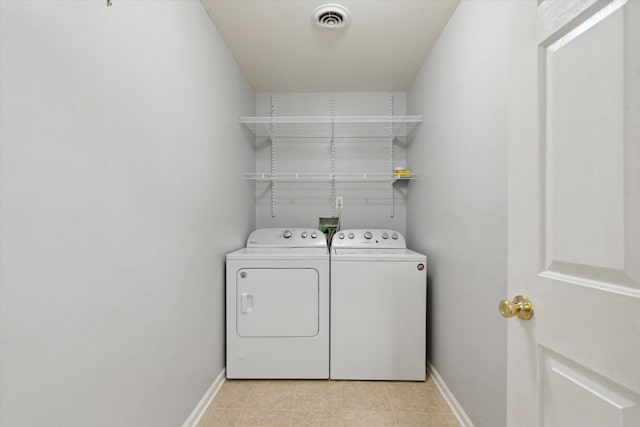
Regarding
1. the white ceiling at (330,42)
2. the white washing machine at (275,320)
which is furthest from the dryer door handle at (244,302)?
the white ceiling at (330,42)

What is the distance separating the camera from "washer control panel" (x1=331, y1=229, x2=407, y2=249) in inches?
101

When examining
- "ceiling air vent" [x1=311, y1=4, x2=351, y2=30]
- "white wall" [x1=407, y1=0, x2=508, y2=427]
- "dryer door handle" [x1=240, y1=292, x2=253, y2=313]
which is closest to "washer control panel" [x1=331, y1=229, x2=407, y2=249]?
"white wall" [x1=407, y1=0, x2=508, y2=427]

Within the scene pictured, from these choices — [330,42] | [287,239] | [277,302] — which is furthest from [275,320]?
[330,42]

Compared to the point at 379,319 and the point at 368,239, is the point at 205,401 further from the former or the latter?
the point at 368,239

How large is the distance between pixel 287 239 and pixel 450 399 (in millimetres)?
1586

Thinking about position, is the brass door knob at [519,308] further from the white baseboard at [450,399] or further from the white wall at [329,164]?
the white wall at [329,164]

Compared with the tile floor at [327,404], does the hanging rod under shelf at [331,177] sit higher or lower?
higher

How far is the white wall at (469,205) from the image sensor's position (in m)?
1.32

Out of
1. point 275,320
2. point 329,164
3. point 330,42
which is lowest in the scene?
point 275,320

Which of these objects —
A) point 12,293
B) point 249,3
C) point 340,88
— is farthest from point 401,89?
point 12,293

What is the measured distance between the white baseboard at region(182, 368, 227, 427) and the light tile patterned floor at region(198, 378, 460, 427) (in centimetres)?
3

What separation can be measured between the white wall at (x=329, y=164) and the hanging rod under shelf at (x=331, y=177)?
5 cm

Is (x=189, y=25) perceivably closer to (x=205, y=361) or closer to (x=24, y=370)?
(x=24, y=370)

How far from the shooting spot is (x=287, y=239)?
2.57m
